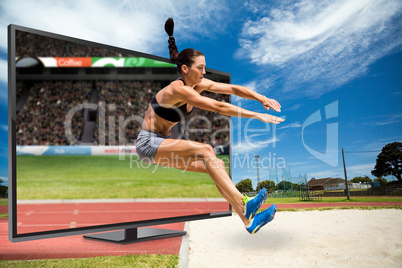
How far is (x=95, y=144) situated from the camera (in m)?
14.5

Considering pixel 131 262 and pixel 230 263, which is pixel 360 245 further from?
pixel 131 262

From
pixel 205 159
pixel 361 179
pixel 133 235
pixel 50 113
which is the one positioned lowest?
pixel 133 235

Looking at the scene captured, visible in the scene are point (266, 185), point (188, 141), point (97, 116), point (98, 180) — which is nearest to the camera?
point (188, 141)

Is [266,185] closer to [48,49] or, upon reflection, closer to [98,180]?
[98,180]

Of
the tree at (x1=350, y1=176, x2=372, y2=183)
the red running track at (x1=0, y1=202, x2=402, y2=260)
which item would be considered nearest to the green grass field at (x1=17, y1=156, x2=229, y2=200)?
the tree at (x1=350, y1=176, x2=372, y2=183)

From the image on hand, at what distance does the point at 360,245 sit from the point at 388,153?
277cm

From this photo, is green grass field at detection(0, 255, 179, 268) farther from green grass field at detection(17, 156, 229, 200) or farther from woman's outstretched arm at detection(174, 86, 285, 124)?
green grass field at detection(17, 156, 229, 200)

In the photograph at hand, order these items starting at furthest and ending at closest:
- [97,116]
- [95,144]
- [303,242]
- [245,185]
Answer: [97,116] → [95,144] → [245,185] → [303,242]

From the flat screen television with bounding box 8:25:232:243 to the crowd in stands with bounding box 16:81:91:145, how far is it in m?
0.05

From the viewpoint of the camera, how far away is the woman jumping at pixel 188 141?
2.41 metres

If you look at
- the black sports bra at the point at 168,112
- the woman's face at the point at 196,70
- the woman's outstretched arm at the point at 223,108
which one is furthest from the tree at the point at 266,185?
the woman's outstretched arm at the point at 223,108

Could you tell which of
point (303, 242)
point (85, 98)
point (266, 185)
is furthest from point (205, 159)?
point (85, 98)

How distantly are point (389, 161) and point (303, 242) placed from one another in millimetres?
3073

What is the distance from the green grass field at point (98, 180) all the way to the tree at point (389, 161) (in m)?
4.97
